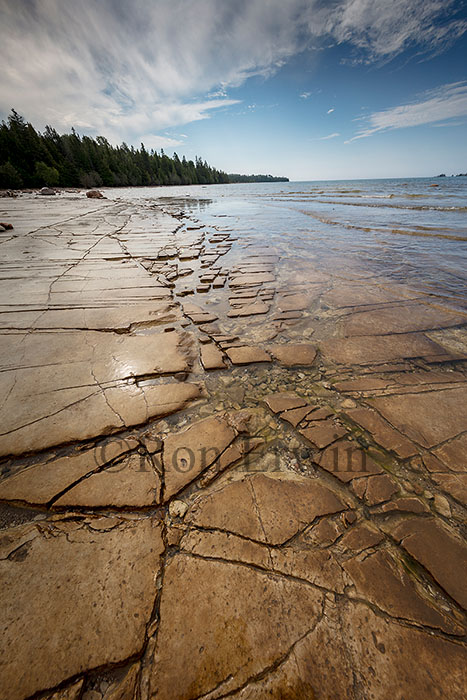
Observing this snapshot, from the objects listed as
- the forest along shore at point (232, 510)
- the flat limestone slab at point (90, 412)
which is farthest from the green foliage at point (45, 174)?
the flat limestone slab at point (90, 412)

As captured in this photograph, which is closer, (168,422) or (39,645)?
(39,645)

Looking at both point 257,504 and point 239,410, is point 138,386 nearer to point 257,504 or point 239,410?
point 239,410

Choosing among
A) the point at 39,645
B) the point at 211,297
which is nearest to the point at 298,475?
the point at 39,645

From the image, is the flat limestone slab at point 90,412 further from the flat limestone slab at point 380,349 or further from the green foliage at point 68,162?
the green foliage at point 68,162

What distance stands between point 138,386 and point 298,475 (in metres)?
1.28

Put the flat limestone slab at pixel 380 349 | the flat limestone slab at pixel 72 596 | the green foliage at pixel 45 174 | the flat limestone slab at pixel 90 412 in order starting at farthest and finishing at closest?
the green foliage at pixel 45 174 → the flat limestone slab at pixel 380 349 → the flat limestone slab at pixel 90 412 → the flat limestone slab at pixel 72 596

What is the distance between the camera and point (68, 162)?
42.9m

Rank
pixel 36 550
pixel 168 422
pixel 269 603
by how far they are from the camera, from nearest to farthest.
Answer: pixel 269 603
pixel 36 550
pixel 168 422

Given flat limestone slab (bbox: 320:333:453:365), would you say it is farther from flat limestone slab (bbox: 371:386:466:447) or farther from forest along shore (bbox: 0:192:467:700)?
flat limestone slab (bbox: 371:386:466:447)

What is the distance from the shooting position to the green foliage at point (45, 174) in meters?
37.2

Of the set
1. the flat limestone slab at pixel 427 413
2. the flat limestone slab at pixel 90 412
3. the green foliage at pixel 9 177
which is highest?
the green foliage at pixel 9 177

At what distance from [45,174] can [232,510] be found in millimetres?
52822

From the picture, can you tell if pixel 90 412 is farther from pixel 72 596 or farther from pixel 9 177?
pixel 9 177

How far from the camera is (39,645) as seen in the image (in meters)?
0.85
